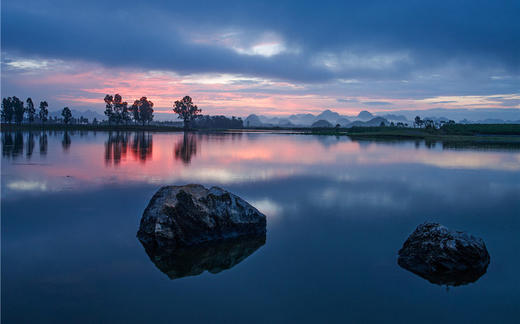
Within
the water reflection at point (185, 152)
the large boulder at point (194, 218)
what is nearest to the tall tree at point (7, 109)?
the water reflection at point (185, 152)

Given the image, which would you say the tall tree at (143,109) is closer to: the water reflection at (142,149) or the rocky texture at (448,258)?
the water reflection at (142,149)

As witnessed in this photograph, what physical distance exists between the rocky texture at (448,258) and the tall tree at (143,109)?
14136 cm

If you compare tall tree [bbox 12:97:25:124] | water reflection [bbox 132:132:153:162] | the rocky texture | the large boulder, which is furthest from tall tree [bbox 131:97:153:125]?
the rocky texture

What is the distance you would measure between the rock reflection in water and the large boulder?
28cm

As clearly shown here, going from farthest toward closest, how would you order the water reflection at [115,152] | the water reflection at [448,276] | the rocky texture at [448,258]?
the water reflection at [115,152] → the rocky texture at [448,258] → the water reflection at [448,276]

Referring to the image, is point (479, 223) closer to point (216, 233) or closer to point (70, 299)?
point (216, 233)

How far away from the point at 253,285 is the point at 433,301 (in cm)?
402

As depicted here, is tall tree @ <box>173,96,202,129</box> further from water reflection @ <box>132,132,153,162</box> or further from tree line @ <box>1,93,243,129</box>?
water reflection @ <box>132,132,153,162</box>

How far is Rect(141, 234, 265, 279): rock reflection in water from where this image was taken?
9141 millimetres

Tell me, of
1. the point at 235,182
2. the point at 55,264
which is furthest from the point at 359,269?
the point at 235,182

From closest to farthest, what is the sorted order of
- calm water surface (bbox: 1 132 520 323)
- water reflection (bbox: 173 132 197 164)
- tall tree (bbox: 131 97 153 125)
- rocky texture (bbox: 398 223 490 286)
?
calm water surface (bbox: 1 132 520 323) < rocky texture (bbox: 398 223 490 286) < water reflection (bbox: 173 132 197 164) < tall tree (bbox: 131 97 153 125)

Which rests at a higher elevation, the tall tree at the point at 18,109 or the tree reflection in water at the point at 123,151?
the tall tree at the point at 18,109

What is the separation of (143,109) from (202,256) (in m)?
142

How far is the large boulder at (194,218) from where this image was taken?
34.3ft
